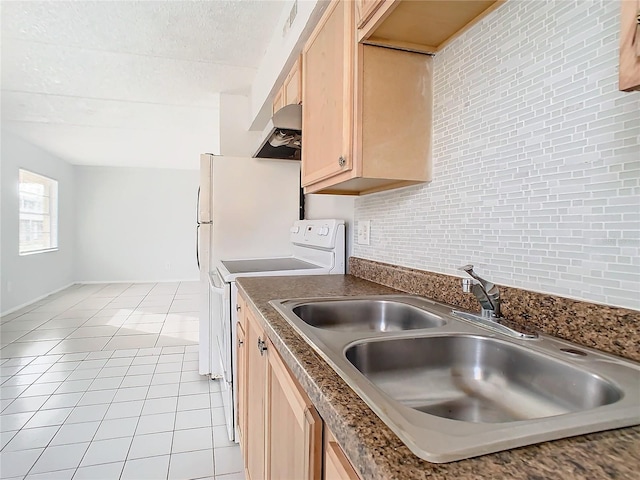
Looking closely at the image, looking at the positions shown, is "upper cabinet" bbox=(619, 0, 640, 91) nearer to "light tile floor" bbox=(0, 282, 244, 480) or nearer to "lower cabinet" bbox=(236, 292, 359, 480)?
"lower cabinet" bbox=(236, 292, 359, 480)

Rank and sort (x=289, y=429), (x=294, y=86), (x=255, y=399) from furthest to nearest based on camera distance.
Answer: (x=294, y=86) → (x=255, y=399) → (x=289, y=429)

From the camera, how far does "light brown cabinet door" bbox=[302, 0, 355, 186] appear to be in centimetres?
128

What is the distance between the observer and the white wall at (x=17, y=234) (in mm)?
4535

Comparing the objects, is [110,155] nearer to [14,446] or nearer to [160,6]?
[160,6]

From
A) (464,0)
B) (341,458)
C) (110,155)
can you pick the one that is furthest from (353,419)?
(110,155)

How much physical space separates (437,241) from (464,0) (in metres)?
0.74

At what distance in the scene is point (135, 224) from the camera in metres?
7.32

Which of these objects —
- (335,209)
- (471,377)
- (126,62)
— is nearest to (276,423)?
(471,377)

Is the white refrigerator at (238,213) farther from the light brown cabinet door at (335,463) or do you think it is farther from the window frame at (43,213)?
the window frame at (43,213)

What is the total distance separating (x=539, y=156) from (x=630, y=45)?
0.46m

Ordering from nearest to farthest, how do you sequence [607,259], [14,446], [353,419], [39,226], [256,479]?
1. [353,419]
2. [607,259]
3. [256,479]
4. [14,446]
5. [39,226]

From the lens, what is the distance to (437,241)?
1.31 m

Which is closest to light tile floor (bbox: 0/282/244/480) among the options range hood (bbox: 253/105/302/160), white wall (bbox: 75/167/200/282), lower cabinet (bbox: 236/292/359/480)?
lower cabinet (bbox: 236/292/359/480)

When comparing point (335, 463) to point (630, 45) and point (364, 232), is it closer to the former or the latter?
point (630, 45)
